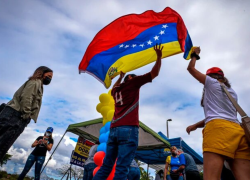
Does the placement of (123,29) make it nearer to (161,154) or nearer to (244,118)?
(244,118)

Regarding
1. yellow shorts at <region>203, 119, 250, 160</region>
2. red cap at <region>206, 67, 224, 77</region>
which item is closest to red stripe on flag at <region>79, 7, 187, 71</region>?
red cap at <region>206, 67, 224, 77</region>

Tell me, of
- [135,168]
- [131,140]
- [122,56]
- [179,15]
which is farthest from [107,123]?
A: [179,15]

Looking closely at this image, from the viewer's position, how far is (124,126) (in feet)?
7.29

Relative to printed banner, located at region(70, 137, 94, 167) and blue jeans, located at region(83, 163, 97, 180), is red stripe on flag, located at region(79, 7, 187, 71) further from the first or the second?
printed banner, located at region(70, 137, 94, 167)

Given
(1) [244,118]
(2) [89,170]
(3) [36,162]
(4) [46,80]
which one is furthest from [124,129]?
(3) [36,162]

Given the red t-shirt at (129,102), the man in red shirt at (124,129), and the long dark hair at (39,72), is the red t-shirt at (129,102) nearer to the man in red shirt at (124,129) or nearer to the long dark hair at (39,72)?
the man in red shirt at (124,129)

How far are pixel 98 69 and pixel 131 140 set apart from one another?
229 cm

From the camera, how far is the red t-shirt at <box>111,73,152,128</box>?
2.28 metres

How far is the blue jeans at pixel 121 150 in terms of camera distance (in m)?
2.04

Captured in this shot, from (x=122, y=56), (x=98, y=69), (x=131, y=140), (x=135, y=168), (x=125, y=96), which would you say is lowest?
(x=135, y=168)

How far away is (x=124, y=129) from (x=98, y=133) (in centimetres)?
614

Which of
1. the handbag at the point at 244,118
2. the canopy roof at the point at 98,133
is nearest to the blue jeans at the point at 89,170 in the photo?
the canopy roof at the point at 98,133

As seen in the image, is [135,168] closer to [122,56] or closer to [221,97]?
[122,56]

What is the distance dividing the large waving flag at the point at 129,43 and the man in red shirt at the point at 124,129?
4.56ft
